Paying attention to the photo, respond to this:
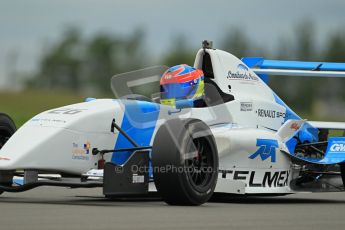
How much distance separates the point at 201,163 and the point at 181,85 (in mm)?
1818

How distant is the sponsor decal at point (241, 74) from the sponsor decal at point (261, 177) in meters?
1.59

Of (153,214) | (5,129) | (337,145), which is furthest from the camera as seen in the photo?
(337,145)

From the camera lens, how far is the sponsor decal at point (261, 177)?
1087cm

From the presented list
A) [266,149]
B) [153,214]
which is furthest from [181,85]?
[153,214]

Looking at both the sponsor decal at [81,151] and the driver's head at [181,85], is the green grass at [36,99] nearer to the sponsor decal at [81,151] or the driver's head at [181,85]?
the driver's head at [181,85]

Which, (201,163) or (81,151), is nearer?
(81,151)

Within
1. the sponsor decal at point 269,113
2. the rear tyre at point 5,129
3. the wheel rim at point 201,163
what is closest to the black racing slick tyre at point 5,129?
the rear tyre at point 5,129

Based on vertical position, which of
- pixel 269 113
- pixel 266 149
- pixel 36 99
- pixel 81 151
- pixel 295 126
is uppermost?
pixel 36 99

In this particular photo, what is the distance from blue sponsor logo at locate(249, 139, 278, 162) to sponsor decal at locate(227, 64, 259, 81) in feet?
4.15

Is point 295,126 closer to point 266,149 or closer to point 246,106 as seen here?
point 246,106

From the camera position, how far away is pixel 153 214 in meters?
8.35

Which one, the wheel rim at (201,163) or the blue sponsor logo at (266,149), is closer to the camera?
the wheel rim at (201,163)

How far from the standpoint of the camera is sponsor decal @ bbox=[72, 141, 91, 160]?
31.5ft

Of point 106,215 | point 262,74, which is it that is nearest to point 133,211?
point 106,215
